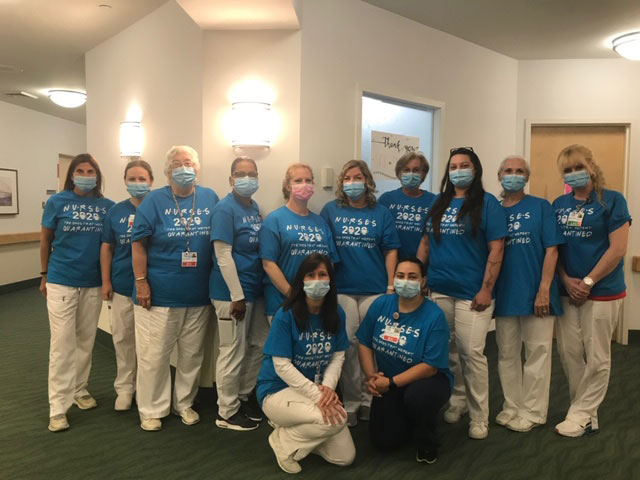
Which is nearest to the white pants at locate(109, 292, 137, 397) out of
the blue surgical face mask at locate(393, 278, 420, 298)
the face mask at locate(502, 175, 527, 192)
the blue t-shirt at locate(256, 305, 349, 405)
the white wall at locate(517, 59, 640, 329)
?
the blue t-shirt at locate(256, 305, 349, 405)

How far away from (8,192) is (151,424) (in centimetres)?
593

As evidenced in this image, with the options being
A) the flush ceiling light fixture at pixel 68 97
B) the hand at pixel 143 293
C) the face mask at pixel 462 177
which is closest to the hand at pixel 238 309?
the hand at pixel 143 293

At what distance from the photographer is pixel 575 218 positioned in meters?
2.88

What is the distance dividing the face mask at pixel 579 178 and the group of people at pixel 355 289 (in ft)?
0.03

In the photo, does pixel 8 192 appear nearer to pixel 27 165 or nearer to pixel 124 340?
pixel 27 165

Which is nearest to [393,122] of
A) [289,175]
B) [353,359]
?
[289,175]

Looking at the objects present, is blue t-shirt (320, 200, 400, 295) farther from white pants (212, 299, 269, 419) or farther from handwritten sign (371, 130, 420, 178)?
handwritten sign (371, 130, 420, 178)

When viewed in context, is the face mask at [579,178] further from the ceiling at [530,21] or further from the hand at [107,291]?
the hand at [107,291]

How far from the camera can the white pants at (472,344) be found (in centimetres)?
282

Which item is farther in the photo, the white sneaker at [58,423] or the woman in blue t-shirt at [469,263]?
the white sneaker at [58,423]

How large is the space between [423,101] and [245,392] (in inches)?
100.0

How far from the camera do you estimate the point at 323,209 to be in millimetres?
3170

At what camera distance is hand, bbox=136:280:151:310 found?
2895 mm

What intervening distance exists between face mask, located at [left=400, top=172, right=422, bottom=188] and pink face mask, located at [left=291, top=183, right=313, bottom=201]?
618 mm
